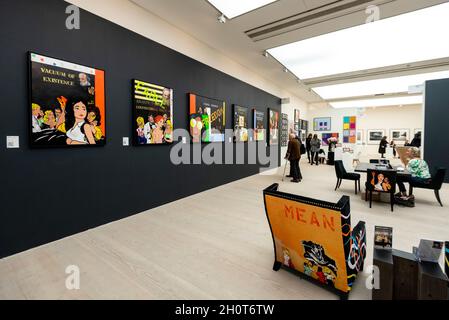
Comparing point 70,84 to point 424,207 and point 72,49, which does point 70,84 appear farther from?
point 424,207

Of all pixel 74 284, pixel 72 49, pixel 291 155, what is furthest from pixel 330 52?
pixel 74 284

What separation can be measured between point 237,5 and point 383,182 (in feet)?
13.9

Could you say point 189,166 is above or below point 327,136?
below

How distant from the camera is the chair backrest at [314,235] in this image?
175 centimetres

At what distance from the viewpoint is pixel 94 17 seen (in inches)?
125

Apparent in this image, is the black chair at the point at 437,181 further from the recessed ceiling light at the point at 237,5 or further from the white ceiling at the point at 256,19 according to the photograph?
the recessed ceiling light at the point at 237,5

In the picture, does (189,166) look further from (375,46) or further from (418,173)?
(375,46)

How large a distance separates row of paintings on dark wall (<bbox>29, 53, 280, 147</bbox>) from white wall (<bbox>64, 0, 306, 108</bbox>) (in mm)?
910

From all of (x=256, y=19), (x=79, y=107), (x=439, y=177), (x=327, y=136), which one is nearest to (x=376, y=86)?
(x=327, y=136)

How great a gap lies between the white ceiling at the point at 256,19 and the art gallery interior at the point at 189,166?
0.04 meters

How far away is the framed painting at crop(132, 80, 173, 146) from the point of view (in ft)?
12.5

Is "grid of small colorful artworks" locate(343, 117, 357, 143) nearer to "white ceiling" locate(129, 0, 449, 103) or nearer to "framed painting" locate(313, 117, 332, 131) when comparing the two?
"framed painting" locate(313, 117, 332, 131)

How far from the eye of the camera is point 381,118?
1576 centimetres

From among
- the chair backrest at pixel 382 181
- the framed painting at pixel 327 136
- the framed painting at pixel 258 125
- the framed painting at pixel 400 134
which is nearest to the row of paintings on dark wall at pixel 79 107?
the framed painting at pixel 258 125
